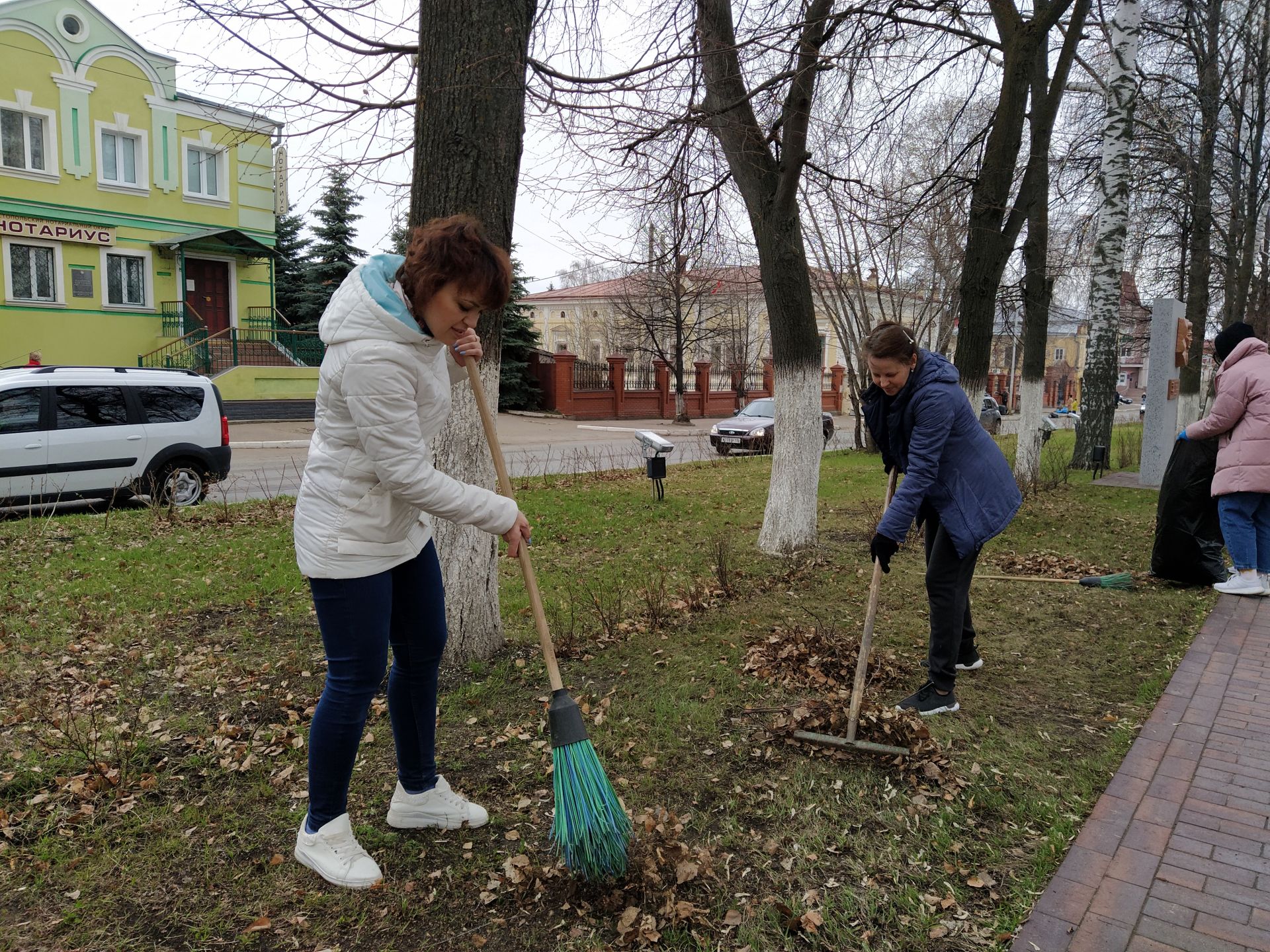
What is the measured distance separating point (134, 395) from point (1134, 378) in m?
88.0

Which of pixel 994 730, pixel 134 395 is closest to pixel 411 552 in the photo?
pixel 994 730

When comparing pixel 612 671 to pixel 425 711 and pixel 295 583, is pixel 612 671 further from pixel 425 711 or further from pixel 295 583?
pixel 295 583

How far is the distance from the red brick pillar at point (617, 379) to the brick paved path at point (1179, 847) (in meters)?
29.7

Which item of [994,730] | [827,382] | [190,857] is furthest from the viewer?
[827,382]

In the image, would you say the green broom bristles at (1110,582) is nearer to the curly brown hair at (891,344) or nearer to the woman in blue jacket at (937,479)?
the woman in blue jacket at (937,479)

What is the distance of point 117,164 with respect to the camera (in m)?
24.7

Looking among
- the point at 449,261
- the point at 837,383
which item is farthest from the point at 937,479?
the point at 837,383

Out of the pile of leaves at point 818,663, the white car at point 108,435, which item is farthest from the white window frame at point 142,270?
the pile of leaves at point 818,663

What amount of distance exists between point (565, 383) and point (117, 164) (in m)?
15.8

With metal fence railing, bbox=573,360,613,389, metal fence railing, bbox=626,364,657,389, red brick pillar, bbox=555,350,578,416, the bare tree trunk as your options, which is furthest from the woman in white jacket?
metal fence railing, bbox=626,364,657,389

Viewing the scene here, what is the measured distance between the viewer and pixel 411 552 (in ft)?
8.48

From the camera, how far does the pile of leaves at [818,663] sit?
425 centimetres

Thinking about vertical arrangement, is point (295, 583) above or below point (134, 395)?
below

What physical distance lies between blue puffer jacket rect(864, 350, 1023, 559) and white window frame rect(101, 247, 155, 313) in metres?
27.0
